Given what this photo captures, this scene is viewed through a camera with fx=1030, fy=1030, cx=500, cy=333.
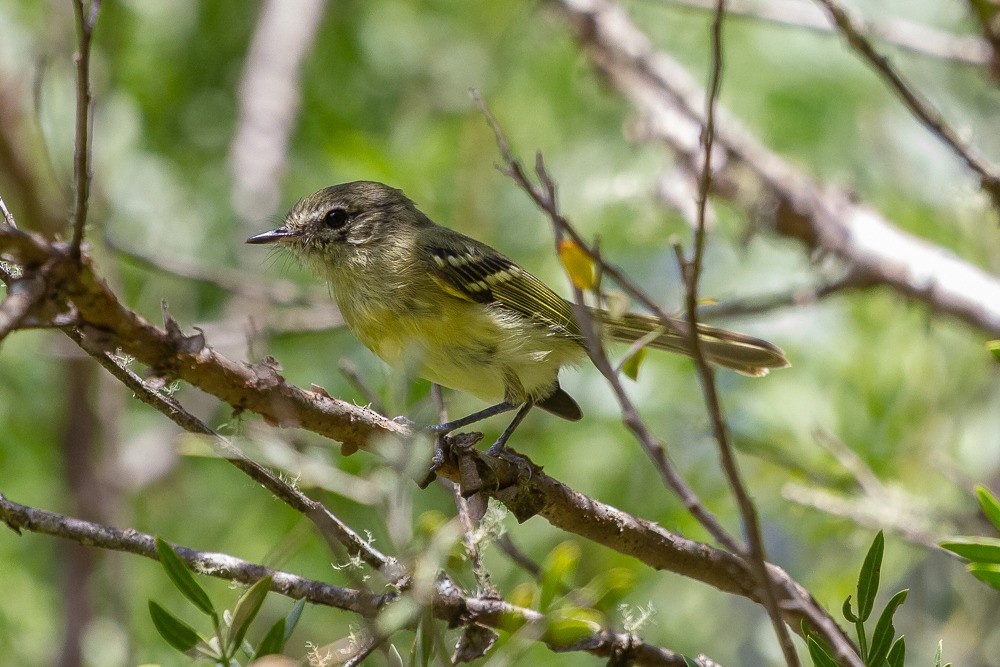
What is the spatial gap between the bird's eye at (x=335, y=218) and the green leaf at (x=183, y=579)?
254 centimetres

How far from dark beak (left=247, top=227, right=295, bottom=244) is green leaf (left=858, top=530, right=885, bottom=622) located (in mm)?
2695

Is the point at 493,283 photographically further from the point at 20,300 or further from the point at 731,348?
the point at 20,300

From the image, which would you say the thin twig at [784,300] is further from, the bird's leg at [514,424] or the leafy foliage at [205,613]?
the leafy foliage at [205,613]

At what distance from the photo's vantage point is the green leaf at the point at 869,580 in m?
1.97

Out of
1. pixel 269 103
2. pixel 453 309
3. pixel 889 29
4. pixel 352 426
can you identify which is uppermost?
pixel 889 29

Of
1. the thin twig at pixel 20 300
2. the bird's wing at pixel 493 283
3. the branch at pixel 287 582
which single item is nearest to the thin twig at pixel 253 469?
the branch at pixel 287 582

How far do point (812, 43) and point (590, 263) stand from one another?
15.9ft

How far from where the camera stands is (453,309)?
148 inches

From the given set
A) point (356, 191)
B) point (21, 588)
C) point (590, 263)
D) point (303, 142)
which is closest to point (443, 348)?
point (356, 191)

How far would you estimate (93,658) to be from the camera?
12.7ft

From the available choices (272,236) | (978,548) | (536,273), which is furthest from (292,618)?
(536,273)

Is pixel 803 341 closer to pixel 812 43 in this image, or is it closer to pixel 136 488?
pixel 812 43

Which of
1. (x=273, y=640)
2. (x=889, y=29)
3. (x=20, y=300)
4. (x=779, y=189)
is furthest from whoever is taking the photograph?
(x=779, y=189)

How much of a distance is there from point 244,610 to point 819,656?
1036 millimetres
